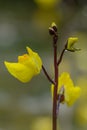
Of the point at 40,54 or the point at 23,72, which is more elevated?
the point at 23,72

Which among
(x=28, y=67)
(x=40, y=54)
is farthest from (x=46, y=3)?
(x=28, y=67)

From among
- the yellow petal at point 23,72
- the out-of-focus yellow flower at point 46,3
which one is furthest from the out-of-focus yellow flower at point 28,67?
the out-of-focus yellow flower at point 46,3

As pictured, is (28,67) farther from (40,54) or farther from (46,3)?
(46,3)

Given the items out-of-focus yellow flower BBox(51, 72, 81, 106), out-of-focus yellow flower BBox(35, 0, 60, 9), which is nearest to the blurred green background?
out-of-focus yellow flower BBox(35, 0, 60, 9)

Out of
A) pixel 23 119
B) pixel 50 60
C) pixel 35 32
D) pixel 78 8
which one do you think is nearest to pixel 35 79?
pixel 50 60

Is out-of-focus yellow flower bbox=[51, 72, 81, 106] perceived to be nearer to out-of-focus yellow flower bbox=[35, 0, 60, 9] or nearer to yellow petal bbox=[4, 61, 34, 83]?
yellow petal bbox=[4, 61, 34, 83]

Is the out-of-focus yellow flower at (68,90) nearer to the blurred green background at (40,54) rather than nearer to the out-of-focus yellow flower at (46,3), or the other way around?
the blurred green background at (40,54)

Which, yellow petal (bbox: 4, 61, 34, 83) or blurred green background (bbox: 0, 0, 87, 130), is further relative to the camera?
blurred green background (bbox: 0, 0, 87, 130)

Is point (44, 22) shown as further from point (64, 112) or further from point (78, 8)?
point (64, 112)
